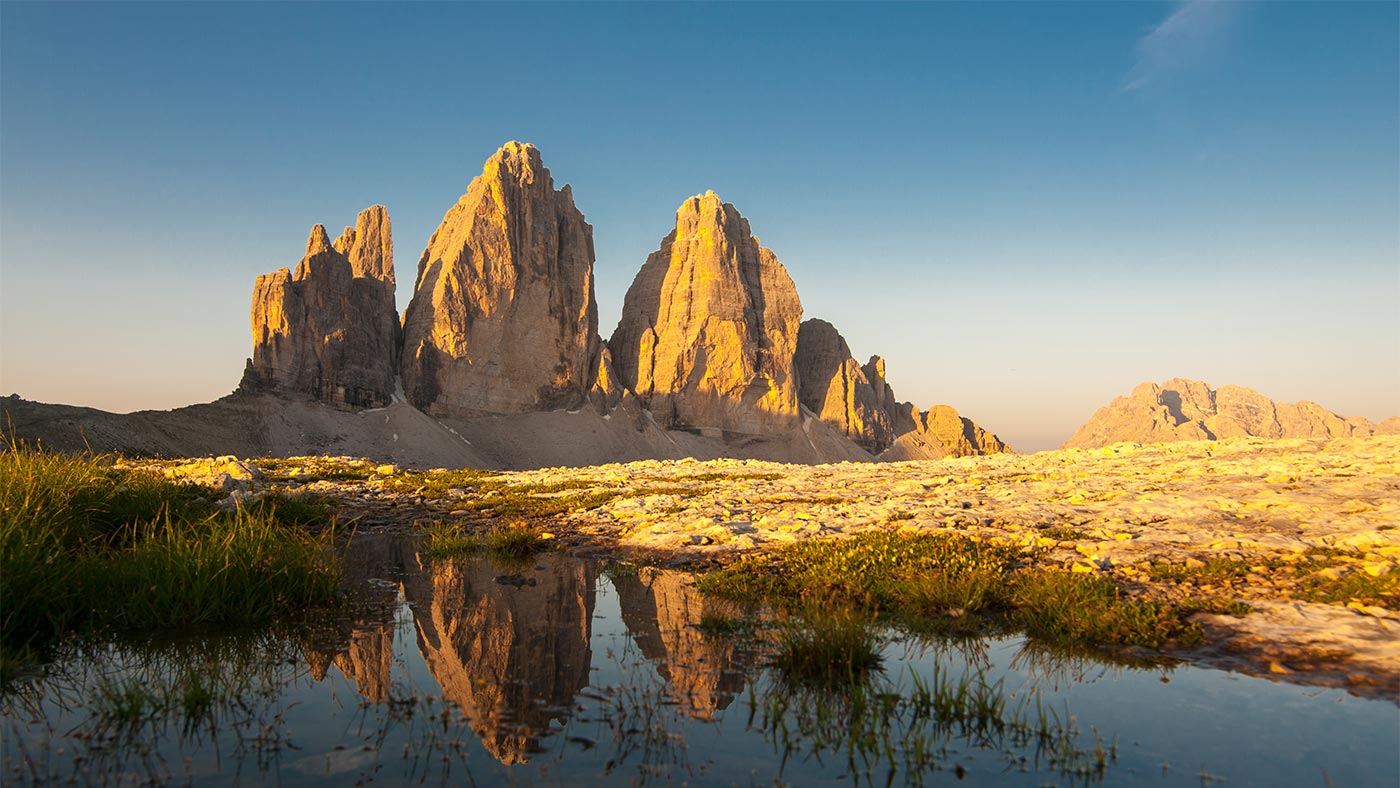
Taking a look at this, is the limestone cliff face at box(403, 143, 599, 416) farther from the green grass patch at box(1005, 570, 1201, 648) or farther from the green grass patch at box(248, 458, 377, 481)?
the green grass patch at box(1005, 570, 1201, 648)

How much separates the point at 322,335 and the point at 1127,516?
135 meters

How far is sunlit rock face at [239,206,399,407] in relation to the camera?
122375mm

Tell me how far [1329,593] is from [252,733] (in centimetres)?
1267

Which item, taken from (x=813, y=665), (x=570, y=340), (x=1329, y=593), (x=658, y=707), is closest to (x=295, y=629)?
(x=658, y=707)

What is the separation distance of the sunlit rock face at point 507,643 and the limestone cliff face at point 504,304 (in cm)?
13229

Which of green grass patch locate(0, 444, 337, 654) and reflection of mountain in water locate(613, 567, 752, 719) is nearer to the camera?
reflection of mountain in water locate(613, 567, 752, 719)

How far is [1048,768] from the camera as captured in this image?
549cm

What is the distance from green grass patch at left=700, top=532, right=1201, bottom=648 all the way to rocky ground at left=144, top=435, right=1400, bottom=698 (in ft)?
2.51

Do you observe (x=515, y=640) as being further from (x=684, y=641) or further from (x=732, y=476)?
(x=732, y=476)

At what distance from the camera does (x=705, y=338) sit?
173m

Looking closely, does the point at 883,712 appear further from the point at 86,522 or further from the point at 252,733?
the point at 86,522

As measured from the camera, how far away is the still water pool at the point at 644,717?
5402 millimetres

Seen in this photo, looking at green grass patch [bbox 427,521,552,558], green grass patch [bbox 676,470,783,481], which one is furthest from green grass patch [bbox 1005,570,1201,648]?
green grass patch [bbox 676,470,783,481]

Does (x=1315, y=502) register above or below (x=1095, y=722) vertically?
above
